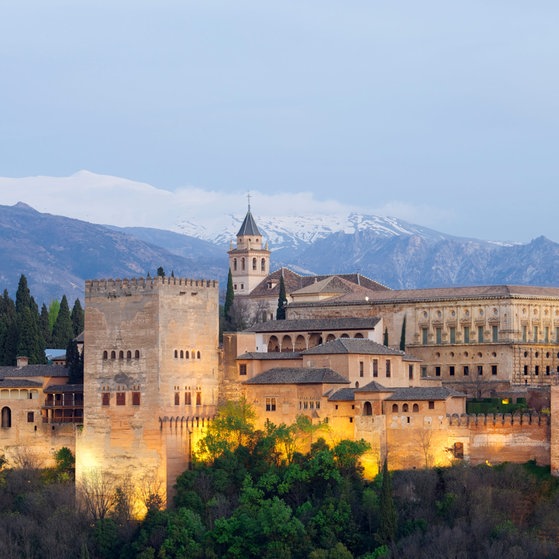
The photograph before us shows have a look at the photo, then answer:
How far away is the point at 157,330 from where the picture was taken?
69.4m

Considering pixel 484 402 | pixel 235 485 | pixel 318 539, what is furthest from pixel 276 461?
pixel 484 402

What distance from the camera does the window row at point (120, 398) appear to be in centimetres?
6938

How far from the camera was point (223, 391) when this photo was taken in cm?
7225

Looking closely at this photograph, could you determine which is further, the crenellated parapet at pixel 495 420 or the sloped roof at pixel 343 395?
the sloped roof at pixel 343 395

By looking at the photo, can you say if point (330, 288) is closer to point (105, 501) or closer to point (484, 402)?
point (484, 402)

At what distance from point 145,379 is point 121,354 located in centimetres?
176

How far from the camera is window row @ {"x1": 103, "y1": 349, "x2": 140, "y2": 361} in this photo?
69750mm

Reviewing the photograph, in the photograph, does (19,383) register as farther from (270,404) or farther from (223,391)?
(270,404)

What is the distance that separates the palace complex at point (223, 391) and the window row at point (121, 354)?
44 mm

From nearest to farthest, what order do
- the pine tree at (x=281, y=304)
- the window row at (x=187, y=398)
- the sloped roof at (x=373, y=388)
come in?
A: the sloped roof at (x=373, y=388) → the window row at (x=187, y=398) → the pine tree at (x=281, y=304)

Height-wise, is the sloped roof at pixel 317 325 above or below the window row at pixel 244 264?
below

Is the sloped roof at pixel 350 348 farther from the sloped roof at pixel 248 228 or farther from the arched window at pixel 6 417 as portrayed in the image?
the sloped roof at pixel 248 228

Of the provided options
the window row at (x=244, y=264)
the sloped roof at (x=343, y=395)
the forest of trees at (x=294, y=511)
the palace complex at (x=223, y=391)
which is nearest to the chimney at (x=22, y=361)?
the palace complex at (x=223, y=391)

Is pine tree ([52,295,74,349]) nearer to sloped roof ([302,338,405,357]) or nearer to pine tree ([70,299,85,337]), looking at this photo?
pine tree ([70,299,85,337])
